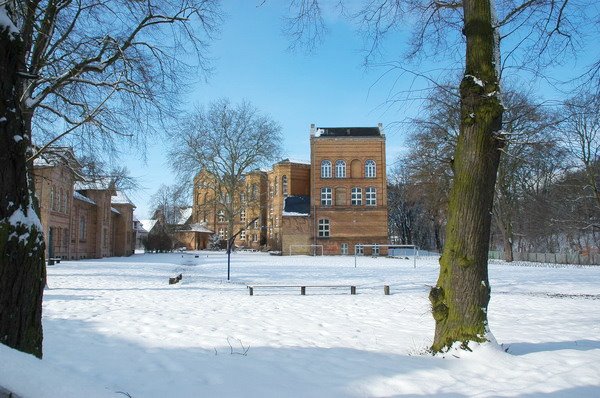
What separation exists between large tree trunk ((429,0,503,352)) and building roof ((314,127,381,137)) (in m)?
49.7

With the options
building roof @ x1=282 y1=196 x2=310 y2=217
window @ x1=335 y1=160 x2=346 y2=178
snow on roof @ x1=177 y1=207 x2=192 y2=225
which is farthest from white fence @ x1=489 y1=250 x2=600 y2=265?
snow on roof @ x1=177 y1=207 x2=192 y2=225

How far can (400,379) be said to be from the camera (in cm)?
543

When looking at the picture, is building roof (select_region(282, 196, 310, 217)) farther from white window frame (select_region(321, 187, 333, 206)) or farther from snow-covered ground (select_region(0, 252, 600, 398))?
snow-covered ground (select_region(0, 252, 600, 398))

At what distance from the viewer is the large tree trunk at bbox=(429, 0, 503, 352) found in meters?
6.53

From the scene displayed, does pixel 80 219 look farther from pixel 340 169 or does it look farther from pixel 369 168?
pixel 369 168

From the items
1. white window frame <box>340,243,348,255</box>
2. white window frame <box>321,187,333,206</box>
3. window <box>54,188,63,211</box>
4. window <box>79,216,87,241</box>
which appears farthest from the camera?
white window frame <box>321,187,333,206</box>

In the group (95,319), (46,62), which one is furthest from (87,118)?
(95,319)

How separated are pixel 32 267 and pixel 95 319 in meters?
6.30

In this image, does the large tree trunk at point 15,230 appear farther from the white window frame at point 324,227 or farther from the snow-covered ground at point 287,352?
the white window frame at point 324,227

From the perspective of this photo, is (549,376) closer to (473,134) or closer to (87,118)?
(473,134)

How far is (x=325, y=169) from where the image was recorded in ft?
184

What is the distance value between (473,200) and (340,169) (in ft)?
162

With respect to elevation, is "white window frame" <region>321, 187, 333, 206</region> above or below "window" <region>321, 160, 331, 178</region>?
below

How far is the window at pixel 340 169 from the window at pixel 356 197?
2052 millimetres
